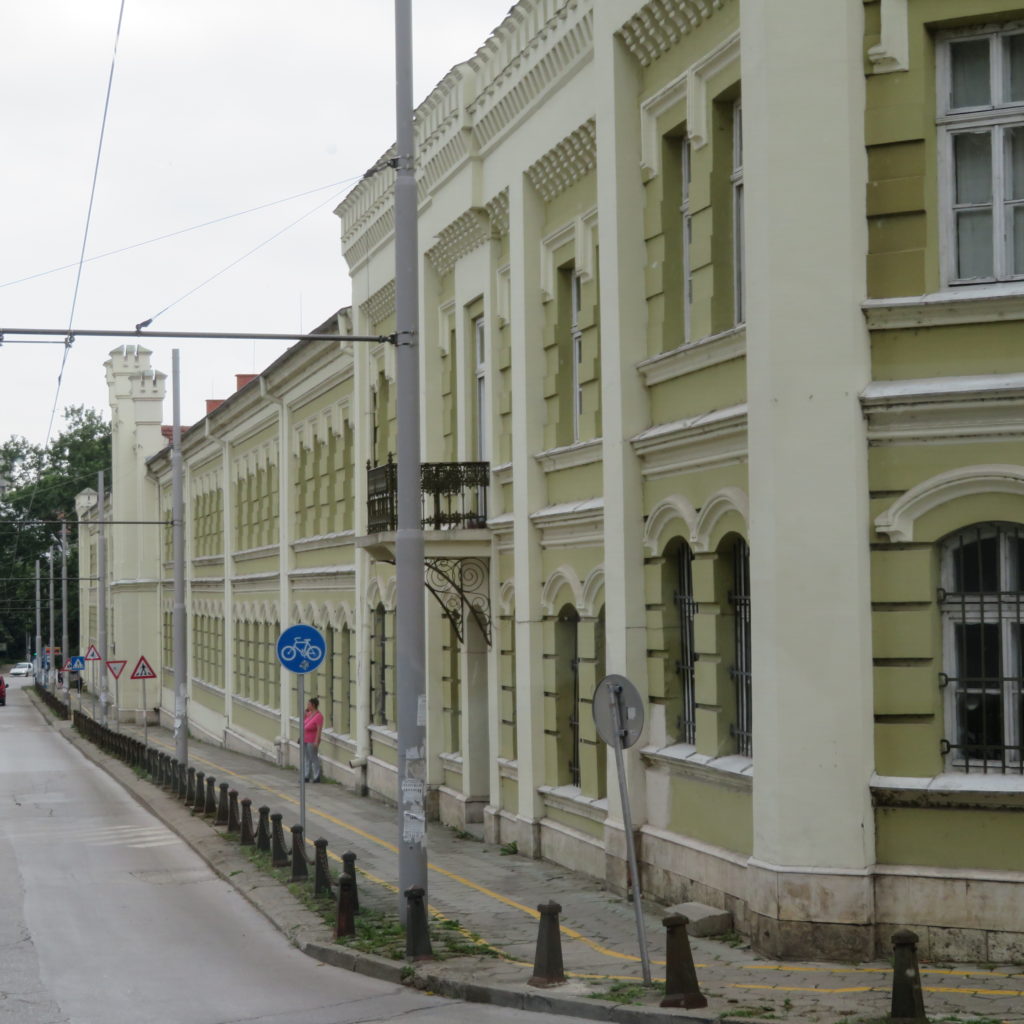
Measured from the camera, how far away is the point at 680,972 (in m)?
11.0

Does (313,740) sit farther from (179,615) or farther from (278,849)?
(278,849)

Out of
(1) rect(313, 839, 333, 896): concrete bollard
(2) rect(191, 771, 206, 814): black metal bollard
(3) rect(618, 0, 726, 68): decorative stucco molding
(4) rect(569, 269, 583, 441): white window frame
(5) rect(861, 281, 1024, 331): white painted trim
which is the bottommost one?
(2) rect(191, 771, 206, 814): black metal bollard

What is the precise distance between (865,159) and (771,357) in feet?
5.36

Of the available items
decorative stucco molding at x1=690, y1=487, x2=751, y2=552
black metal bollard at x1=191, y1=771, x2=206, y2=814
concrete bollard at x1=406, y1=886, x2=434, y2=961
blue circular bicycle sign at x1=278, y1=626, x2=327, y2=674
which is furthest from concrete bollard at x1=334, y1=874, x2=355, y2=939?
black metal bollard at x1=191, y1=771, x2=206, y2=814

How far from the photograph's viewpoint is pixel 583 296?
18.8 m

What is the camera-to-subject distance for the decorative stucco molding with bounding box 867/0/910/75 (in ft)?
42.2

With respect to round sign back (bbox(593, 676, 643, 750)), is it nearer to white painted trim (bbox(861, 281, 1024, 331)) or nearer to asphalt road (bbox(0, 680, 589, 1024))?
asphalt road (bbox(0, 680, 589, 1024))

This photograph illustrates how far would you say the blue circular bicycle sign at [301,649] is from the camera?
19266mm

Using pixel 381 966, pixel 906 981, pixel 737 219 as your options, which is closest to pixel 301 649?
pixel 381 966

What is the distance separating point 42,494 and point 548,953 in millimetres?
107314

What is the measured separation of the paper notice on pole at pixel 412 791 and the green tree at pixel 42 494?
3858 inches

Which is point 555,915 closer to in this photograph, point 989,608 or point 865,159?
point 989,608

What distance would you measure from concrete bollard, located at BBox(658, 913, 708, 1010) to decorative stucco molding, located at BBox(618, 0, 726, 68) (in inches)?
309

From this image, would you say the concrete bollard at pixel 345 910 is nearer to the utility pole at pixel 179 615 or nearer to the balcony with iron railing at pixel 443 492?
the balcony with iron railing at pixel 443 492
